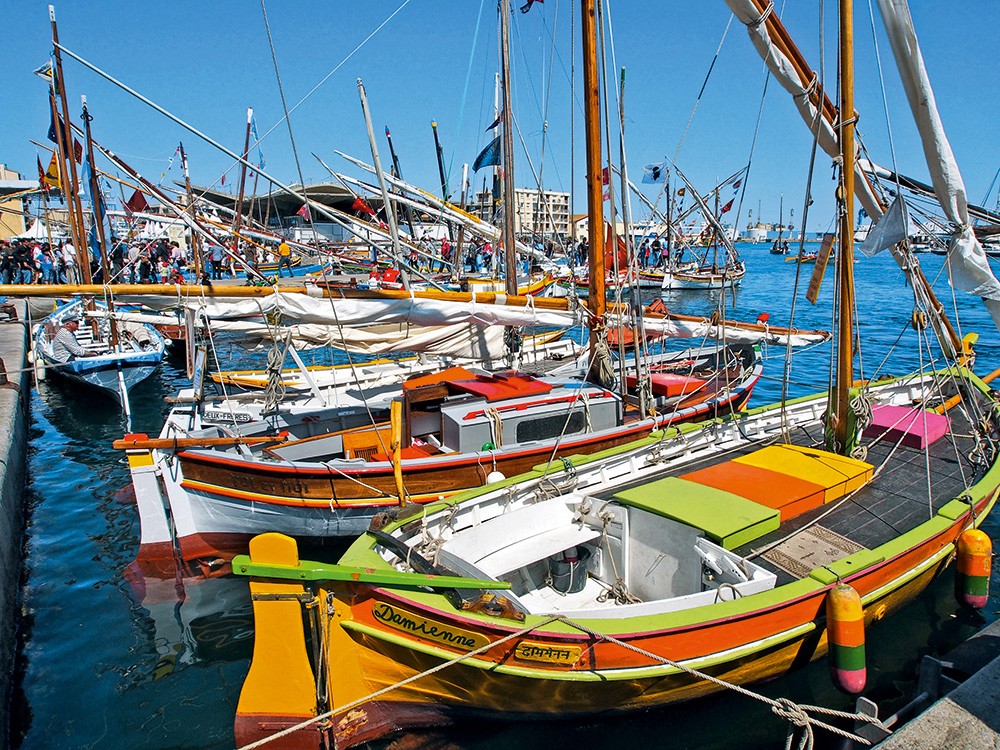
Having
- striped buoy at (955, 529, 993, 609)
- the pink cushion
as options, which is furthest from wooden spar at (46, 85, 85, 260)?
striped buoy at (955, 529, 993, 609)

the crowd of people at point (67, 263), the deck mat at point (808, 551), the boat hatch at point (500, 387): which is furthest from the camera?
the crowd of people at point (67, 263)

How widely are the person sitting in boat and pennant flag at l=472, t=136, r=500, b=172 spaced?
654 inches

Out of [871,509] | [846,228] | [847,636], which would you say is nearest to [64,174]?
[846,228]

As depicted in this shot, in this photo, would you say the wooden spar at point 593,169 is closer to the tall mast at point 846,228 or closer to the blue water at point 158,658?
the tall mast at point 846,228

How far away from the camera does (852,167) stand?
9.09 m

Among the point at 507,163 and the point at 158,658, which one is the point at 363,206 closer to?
Result: the point at 507,163

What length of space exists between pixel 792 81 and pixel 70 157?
875 inches

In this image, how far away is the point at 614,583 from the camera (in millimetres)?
8508

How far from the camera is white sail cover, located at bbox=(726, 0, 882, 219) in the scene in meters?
8.30

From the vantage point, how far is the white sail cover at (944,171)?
7184mm

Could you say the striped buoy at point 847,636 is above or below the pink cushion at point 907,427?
below

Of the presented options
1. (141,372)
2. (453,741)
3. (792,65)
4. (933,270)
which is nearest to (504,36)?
(792,65)

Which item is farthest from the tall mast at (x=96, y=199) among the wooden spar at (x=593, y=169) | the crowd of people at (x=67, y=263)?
the wooden spar at (x=593, y=169)

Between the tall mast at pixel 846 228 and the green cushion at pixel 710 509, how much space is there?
3.06 meters
